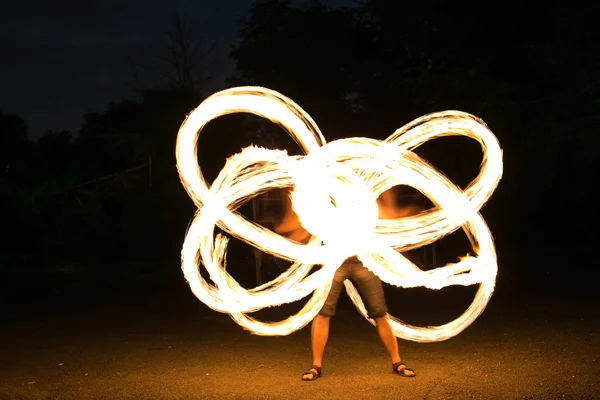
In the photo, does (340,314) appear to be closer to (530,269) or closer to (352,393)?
(352,393)

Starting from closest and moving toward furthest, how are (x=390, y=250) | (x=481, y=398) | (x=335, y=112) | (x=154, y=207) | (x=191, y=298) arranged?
(x=481, y=398)
(x=390, y=250)
(x=191, y=298)
(x=154, y=207)
(x=335, y=112)

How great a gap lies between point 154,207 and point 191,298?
822 cm

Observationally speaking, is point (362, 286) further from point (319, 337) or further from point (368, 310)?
point (319, 337)

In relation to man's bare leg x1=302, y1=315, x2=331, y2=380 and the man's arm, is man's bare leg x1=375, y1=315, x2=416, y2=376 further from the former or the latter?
the man's arm

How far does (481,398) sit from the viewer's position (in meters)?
5.84

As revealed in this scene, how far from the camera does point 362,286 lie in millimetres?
6566

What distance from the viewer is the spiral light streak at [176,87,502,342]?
7.03 m

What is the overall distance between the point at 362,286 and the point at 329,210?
2.75 feet

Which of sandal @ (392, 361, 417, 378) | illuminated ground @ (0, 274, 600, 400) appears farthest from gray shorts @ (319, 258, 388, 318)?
illuminated ground @ (0, 274, 600, 400)

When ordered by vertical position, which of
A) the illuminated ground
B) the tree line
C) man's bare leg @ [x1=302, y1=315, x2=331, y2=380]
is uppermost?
the tree line

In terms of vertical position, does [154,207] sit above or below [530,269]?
above


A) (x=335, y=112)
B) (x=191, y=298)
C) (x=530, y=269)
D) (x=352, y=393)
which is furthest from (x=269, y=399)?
(x=335, y=112)

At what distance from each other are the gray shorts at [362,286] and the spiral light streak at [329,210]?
4.5 inches

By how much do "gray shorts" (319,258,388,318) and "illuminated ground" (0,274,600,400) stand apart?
1.92 ft
